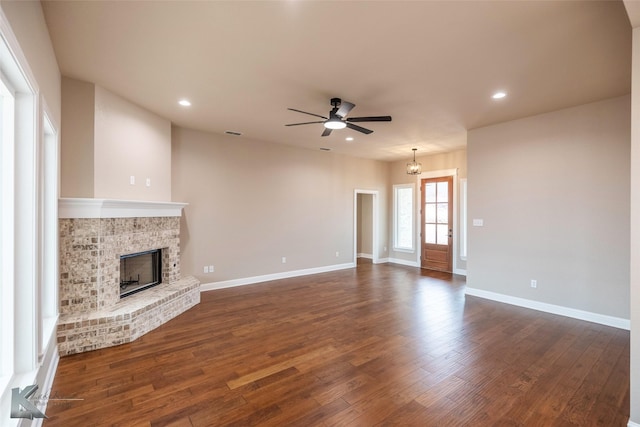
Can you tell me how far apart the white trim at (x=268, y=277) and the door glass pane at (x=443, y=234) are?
2.27 metres

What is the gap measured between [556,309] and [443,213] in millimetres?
3354

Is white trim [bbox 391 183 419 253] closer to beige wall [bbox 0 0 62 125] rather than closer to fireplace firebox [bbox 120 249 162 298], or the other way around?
fireplace firebox [bbox 120 249 162 298]

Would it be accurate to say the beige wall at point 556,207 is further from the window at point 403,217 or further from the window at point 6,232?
the window at point 6,232

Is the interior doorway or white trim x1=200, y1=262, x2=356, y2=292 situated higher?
the interior doorway

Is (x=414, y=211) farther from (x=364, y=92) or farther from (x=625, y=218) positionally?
(x=364, y=92)

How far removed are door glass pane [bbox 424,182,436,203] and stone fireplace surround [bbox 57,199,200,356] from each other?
247 inches

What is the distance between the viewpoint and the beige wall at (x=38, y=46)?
5.51ft

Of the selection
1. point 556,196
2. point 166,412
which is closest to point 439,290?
point 556,196

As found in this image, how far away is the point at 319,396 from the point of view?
234 centimetres

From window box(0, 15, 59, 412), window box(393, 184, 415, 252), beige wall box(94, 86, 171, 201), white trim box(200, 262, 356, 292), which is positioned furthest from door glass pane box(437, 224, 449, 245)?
window box(0, 15, 59, 412)

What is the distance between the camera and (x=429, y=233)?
25.2ft

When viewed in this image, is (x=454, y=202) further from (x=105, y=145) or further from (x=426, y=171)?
(x=105, y=145)

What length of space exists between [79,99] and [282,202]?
3834mm

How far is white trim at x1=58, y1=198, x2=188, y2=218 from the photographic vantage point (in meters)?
3.12
